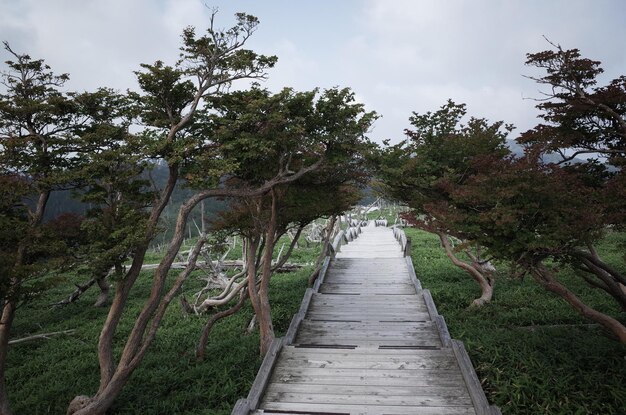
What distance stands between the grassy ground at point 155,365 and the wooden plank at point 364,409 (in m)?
1.78

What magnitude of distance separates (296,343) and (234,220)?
12.6 feet

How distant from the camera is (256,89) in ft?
24.2

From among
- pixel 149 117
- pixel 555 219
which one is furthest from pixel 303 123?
pixel 555 219

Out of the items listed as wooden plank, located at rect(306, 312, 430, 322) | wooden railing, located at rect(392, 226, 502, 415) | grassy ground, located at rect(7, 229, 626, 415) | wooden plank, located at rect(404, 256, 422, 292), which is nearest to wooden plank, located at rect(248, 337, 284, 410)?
grassy ground, located at rect(7, 229, 626, 415)

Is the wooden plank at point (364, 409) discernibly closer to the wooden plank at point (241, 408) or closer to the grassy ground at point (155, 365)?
the wooden plank at point (241, 408)

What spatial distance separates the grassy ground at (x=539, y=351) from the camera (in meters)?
5.77

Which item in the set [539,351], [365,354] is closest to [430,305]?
[539,351]

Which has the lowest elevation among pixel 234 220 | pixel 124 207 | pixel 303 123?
pixel 234 220

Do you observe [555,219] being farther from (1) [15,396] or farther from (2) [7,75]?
(1) [15,396]

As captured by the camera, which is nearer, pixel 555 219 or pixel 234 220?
pixel 555 219

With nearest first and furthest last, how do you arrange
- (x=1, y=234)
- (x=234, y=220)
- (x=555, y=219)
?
(x=555, y=219) → (x=1, y=234) → (x=234, y=220)

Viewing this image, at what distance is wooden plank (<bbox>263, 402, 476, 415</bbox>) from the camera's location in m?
5.05

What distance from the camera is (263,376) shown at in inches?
230

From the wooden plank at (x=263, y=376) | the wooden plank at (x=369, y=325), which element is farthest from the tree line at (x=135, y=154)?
the wooden plank at (x=369, y=325)
